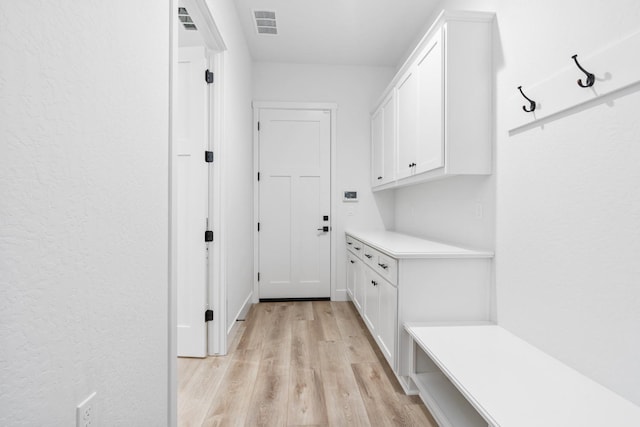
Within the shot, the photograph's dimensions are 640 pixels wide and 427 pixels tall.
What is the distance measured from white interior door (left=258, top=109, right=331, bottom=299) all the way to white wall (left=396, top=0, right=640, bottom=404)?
89.0 inches

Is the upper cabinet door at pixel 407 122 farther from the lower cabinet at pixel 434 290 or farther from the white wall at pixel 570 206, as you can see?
the lower cabinet at pixel 434 290

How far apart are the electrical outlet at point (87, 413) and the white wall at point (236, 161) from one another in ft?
5.15

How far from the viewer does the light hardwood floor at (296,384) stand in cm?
177

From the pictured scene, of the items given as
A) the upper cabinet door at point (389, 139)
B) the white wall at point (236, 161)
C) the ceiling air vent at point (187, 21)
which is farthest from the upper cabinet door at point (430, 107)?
the ceiling air vent at point (187, 21)

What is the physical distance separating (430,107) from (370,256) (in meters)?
1.22

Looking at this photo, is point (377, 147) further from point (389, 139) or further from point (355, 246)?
point (355, 246)

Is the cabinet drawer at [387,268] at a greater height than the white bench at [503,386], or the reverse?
the cabinet drawer at [387,268]

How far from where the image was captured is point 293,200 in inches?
158

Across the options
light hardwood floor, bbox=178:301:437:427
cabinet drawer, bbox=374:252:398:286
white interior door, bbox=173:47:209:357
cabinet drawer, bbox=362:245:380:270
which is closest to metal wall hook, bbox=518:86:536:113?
cabinet drawer, bbox=374:252:398:286

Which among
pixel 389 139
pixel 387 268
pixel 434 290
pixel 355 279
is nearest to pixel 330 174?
pixel 389 139

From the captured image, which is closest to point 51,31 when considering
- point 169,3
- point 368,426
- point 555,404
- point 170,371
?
point 169,3

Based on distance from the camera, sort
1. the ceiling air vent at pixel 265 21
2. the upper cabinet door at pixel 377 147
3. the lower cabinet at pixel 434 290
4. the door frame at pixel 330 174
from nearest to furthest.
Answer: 1. the lower cabinet at pixel 434 290
2. the ceiling air vent at pixel 265 21
3. the upper cabinet door at pixel 377 147
4. the door frame at pixel 330 174

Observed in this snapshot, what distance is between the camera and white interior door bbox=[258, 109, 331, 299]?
3.98m

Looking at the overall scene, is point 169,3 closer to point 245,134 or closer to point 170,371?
point 170,371
